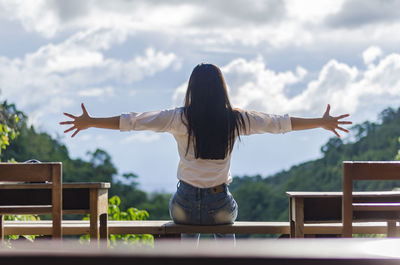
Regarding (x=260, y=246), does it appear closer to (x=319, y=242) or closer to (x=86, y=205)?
(x=319, y=242)

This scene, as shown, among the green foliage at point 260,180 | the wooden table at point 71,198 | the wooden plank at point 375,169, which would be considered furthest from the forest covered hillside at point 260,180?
the wooden plank at point 375,169

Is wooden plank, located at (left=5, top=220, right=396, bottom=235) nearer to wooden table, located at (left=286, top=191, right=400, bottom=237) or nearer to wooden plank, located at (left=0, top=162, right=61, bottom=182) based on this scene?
wooden table, located at (left=286, top=191, right=400, bottom=237)

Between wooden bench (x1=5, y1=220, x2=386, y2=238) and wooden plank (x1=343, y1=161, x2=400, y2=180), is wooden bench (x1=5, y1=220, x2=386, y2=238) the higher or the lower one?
the lower one

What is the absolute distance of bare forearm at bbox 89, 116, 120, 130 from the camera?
3.31 m

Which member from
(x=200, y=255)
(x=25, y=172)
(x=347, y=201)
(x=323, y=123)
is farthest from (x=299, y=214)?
(x=200, y=255)

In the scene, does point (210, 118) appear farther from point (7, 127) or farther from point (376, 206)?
point (7, 127)

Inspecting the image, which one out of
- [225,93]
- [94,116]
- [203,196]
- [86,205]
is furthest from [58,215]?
[225,93]

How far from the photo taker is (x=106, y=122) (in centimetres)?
332

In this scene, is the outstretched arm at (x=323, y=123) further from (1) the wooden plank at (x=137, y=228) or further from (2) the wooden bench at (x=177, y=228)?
(1) the wooden plank at (x=137, y=228)

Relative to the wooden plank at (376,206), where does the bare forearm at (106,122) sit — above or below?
above

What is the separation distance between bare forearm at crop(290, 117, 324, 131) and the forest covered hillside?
1693 cm

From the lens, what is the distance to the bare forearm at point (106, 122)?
3.31 m

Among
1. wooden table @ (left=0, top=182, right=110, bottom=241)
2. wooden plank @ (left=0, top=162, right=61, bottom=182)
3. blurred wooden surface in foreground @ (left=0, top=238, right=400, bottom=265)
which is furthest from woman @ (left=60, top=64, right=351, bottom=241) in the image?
blurred wooden surface in foreground @ (left=0, top=238, right=400, bottom=265)

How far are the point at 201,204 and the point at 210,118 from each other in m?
0.45
